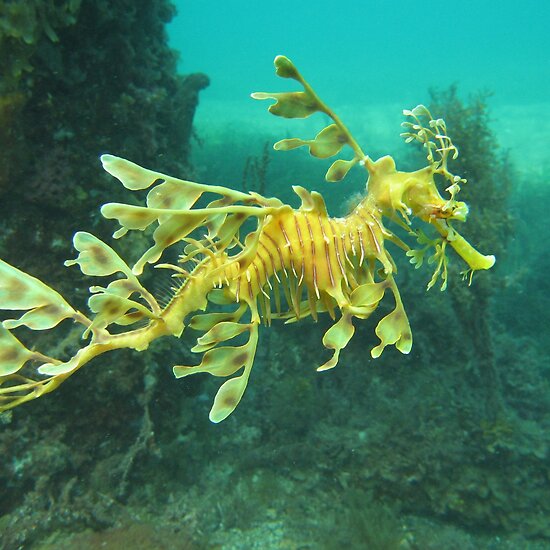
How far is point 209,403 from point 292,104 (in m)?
3.85

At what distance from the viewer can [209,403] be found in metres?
4.55

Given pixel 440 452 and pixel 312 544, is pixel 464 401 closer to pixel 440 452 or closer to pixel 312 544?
pixel 440 452

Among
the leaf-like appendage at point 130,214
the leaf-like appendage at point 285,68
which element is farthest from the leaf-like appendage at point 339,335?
the leaf-like appendage at point 285,68

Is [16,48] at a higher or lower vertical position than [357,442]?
higher

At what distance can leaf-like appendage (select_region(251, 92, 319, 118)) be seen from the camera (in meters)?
1.31

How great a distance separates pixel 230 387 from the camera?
49.1 inches

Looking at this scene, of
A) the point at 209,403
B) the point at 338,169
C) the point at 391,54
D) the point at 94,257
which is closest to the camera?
the point at 94,257

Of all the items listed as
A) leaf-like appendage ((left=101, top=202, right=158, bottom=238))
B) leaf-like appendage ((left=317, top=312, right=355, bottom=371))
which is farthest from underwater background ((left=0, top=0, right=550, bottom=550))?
leaf-like appendage ((left=317, top=312, right=355, bottom=371))

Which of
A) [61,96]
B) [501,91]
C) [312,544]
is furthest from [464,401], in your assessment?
[501,91]

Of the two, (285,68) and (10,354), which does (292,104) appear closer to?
(285,68)

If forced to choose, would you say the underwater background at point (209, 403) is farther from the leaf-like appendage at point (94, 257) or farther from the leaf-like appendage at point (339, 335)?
the leaf-like appendage at point (339, 335)

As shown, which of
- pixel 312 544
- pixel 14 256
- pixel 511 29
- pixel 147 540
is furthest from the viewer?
pixel 511 29

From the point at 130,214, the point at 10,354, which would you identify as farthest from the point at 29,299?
the point at 130,214

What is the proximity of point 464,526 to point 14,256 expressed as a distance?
15.5ft
